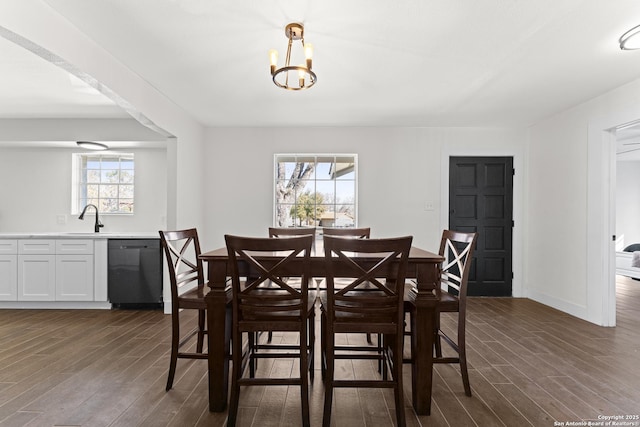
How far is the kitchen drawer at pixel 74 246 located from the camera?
12.5ft

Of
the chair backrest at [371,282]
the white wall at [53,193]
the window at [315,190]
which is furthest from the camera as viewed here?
the window at [315,190]

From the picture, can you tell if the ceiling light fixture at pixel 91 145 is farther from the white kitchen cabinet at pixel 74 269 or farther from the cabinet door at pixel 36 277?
the cabinet door at pixel 36 277

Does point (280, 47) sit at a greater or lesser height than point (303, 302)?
greater

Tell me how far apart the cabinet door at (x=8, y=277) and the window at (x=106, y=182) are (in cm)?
107

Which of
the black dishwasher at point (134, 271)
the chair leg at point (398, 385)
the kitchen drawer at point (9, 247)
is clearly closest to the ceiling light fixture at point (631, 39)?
the chair leg at point (398, 385)

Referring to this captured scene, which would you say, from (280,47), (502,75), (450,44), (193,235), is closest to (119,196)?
(193,235)

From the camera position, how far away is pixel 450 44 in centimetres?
237

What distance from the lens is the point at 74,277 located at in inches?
150

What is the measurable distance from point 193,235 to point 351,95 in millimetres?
2144

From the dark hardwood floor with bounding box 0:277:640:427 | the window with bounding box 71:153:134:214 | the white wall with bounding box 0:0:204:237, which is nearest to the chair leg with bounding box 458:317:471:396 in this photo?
the dark hardwood floor with bounding box 0:277:640:427

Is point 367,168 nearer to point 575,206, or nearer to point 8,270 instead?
point 575,206

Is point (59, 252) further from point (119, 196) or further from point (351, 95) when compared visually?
Answer: point (351, 95)

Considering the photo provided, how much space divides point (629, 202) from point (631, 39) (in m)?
6.91

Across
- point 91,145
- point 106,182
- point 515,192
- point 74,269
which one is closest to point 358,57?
point 515,192
